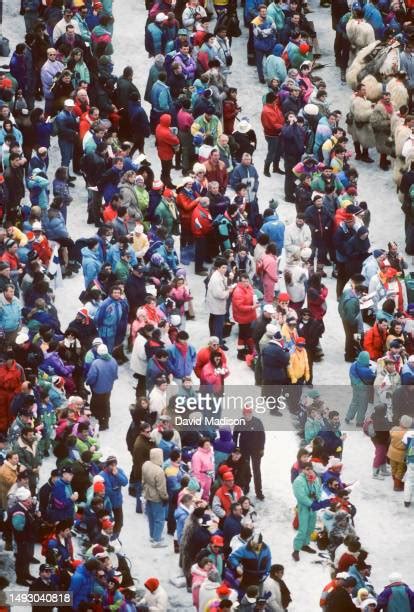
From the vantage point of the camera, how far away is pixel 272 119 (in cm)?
3656

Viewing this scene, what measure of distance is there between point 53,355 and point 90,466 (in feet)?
7.39

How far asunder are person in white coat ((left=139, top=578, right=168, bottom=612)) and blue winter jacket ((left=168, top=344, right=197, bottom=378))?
482cm

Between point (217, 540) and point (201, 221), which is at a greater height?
point (201, 221)

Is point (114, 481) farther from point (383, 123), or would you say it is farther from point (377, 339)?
point (383, 123)

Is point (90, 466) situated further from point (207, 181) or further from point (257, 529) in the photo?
point (207, 181)

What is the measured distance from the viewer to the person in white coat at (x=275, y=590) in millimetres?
26328

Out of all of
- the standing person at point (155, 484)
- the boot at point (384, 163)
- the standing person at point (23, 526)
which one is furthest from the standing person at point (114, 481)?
the boot at point (384, 163)

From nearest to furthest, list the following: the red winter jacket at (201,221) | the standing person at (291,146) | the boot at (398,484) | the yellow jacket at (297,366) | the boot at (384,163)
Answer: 1. the boot at (398,484)
2. the yellow jacket at (297,366)
3. the red winter jacket at (201,221)
4. the standing person at (291,146)
5. the boot at (384,163)

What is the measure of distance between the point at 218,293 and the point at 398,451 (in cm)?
393

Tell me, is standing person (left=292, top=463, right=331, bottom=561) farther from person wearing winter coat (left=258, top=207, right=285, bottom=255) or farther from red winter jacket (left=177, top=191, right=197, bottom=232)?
red winter jacket (left=177, top=191, right=197, bottom=232)

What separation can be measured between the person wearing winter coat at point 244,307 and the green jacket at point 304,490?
173 inches

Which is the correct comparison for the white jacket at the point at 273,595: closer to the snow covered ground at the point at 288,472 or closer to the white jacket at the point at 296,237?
the snow covered ground at the point at 288,472

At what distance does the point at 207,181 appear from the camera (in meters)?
34.6

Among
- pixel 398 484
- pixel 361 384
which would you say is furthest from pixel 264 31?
pixel 398 484
